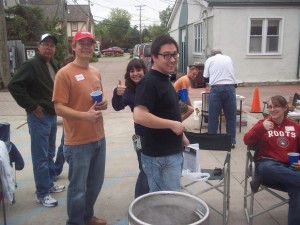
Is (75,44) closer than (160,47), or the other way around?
(160,47)

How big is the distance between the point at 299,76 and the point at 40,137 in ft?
43.9

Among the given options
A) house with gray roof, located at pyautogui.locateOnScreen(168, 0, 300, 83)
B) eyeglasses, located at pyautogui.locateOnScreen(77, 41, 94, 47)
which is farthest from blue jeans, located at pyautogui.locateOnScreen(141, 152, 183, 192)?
house with gray roof, located at pyautogui.locateOnScreen(168, 0, 300, 83)

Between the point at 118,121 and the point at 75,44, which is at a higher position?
the point at 75,44

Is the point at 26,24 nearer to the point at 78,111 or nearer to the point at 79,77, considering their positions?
the point at 79,77

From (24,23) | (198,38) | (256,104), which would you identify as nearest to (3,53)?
(24,23)

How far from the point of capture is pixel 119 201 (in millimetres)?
3955

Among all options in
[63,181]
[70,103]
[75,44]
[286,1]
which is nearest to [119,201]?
[63,181]

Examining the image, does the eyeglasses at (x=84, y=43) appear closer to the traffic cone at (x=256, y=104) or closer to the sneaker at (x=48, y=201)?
the sneaker at (x=48, y=201)

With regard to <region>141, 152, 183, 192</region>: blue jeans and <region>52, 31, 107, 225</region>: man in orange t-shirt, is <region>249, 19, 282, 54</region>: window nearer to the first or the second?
<region>52, 31, 107, 225</region>: man in orange t-shirt

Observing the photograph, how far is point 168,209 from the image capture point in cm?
168

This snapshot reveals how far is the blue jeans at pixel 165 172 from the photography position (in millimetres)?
2406

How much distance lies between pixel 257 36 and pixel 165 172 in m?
12.9

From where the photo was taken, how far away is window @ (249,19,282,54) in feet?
45.7

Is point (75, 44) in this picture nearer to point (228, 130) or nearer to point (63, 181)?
point (63, 181)
